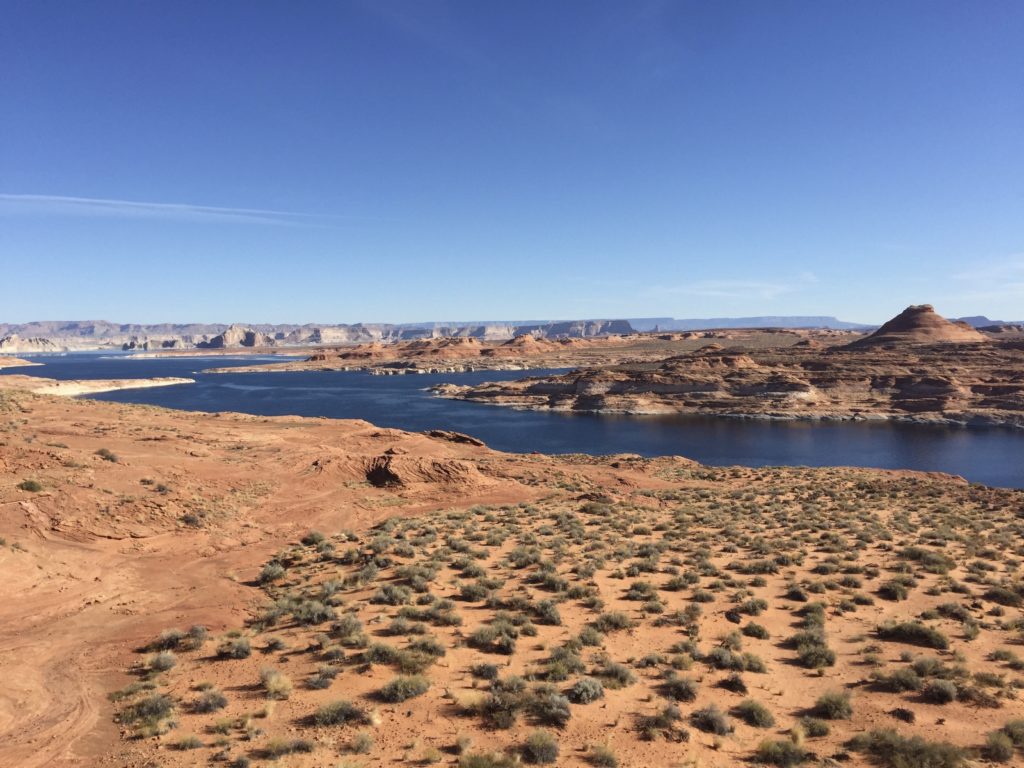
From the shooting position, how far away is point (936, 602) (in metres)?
15.1

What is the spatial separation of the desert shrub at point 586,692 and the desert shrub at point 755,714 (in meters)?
2.52

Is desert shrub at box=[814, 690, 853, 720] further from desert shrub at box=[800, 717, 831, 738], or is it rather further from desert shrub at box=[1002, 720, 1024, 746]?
desert shrub at box=[1002, 720, 1024, 746]

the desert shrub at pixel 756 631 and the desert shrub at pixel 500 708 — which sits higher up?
the desert shrub at pixel 500 708

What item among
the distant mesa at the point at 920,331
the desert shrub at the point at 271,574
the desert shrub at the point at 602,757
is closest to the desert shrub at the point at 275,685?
the desert shrub at the point at 602,757

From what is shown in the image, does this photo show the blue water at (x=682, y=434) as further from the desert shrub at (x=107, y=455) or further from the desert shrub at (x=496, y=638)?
the desert shrub at (x=496, y=638)

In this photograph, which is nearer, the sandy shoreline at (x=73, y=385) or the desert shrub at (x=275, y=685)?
the desert shrub at (x=275, y=685)

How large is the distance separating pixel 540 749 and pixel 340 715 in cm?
367

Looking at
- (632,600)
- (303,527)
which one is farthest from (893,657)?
(303,527)

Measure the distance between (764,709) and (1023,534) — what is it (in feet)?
63.6

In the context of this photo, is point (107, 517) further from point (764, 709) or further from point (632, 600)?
point (764, 709)

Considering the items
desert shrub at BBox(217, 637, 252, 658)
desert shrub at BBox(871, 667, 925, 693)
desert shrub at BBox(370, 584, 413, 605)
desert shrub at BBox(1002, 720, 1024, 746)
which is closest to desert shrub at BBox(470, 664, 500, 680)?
desert shrub at BBox(370, 584, 413, 605)

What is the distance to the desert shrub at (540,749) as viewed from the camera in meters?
8.95

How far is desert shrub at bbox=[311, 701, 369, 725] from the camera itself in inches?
393

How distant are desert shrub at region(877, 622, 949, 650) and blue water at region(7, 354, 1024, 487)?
46.5 metres
